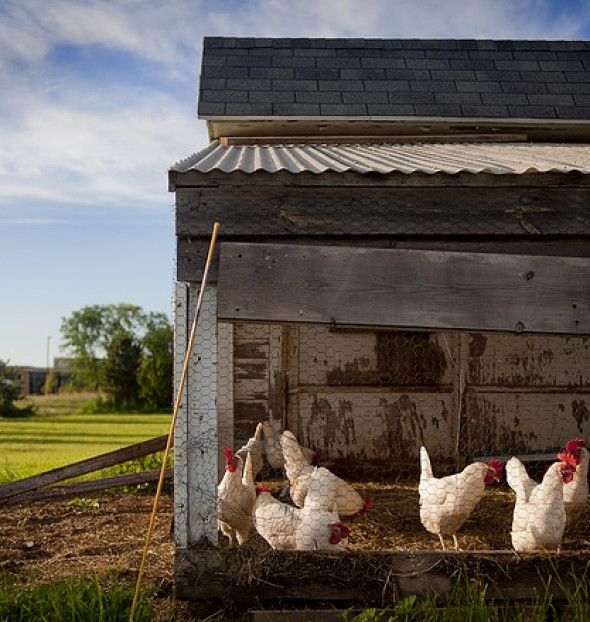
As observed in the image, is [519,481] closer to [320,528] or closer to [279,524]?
[320,528]

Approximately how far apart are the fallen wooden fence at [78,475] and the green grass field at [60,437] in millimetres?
1699

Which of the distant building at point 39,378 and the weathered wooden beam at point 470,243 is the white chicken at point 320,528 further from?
the distant building at point 39,378

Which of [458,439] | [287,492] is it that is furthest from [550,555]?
[458,439]

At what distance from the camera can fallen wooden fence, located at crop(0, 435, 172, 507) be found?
24.5 ft

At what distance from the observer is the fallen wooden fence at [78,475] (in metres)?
7.46

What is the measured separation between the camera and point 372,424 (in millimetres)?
8438

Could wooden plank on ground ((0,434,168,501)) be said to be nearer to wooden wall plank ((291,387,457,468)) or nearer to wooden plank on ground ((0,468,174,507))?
wooden plank on ground ((0,468,174,507))

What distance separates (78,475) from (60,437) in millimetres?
10409

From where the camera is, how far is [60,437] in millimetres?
17250

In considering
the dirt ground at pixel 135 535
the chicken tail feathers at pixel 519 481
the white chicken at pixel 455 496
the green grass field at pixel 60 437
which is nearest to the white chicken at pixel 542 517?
the chicken tail feathers at pixel 519 481

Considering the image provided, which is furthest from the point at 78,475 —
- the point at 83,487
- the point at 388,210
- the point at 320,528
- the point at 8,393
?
the point at 8,393

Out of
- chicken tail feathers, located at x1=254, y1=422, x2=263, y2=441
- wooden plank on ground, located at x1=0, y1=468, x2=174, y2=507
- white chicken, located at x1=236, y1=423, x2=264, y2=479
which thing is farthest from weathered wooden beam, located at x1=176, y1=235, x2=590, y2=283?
wooden plank on ground, located at x1=0, y1=468, x2=174, y2=507

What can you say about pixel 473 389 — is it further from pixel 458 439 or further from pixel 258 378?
pixel 258 378

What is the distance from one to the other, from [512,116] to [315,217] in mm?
5661
